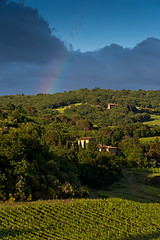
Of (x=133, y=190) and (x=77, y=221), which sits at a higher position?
(x=77, y=221)

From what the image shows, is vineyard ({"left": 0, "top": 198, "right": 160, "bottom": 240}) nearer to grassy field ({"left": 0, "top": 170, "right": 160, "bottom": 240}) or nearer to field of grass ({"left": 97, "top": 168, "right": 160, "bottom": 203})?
grassy field ({"left": 0, "top": 170, "right": 160, "bottom": 240})

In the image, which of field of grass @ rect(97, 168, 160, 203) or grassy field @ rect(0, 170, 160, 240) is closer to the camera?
grassy field @ rect(0, 170, 160, 240)

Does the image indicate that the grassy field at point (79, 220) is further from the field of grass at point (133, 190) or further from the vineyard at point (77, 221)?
the field of grass at point (133, 190)

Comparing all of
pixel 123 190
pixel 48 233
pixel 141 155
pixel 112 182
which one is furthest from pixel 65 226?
pixel 141 155

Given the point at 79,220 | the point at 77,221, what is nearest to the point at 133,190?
the point at 79,220

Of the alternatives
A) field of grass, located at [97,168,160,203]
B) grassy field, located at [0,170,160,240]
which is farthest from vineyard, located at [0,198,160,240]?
field of grass, located at [97,168,160,203]

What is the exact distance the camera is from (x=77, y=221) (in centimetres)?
3008

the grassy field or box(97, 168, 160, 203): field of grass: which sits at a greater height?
the grassy field

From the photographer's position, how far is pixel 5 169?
35812 mm

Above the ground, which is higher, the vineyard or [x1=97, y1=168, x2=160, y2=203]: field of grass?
the vineyard

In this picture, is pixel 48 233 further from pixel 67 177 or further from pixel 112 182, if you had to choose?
pixel 112 182

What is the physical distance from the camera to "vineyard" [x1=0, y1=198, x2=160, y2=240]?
25812mm

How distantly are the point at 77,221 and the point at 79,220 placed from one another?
0.34 m

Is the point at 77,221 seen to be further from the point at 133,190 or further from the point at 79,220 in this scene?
the point at 133,190
